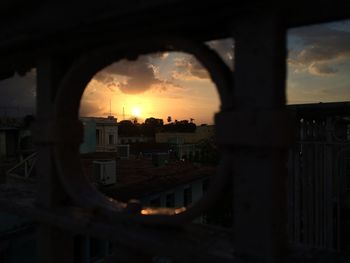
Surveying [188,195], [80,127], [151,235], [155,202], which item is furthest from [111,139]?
[151,235]

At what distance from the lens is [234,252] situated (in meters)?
1.98

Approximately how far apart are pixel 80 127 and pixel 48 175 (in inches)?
19.6

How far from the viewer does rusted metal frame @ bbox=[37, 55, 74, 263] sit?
2.78 m

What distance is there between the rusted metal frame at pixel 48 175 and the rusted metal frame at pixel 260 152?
164cm

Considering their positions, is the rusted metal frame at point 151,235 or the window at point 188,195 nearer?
the rusted metal frame at point 151,235

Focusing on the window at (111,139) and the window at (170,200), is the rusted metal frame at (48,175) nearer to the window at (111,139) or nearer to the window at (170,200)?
the window at (170,200)

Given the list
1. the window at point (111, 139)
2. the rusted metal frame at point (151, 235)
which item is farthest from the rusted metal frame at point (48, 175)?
the window at point (111, 139)

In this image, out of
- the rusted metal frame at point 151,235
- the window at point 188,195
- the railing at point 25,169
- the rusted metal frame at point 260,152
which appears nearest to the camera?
the rusted metal frame at point 260,152

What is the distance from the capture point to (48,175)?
2.83 meters

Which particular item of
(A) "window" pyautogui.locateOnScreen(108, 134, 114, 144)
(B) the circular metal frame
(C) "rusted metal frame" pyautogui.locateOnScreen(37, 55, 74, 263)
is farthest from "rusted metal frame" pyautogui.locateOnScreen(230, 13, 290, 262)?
(A) "window" pyautogui.locateOnScreen(108, 134, 114, 144)

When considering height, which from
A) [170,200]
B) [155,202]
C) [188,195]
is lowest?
[188,195]

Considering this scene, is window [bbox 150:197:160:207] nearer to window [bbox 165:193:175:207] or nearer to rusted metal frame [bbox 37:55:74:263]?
window [bbox 165:193:175:207]

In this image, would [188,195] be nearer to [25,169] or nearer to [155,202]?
[155,202]

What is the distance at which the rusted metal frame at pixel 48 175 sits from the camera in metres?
2.78
